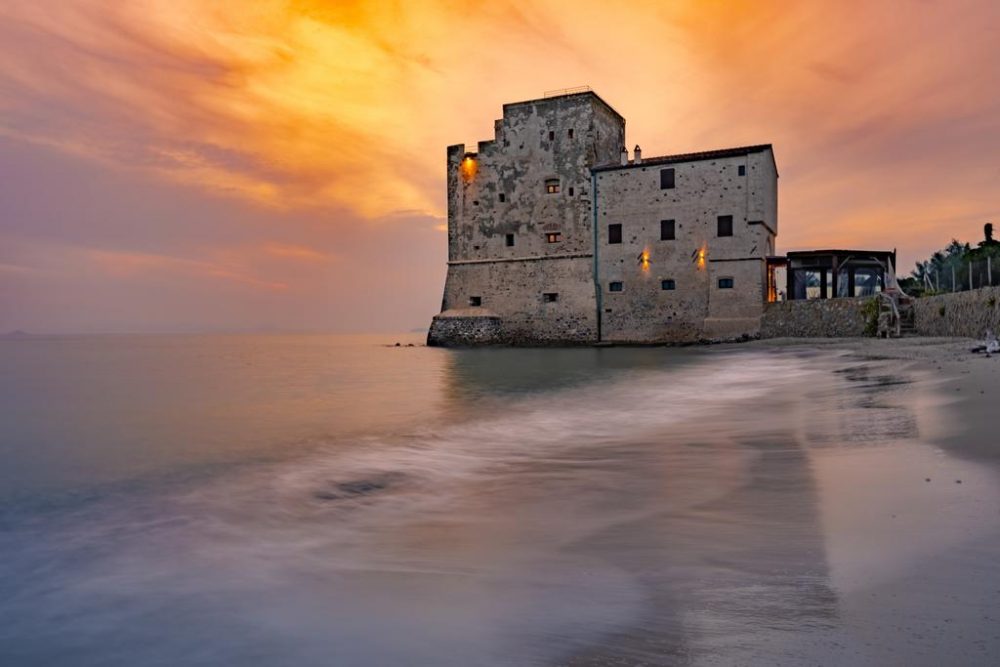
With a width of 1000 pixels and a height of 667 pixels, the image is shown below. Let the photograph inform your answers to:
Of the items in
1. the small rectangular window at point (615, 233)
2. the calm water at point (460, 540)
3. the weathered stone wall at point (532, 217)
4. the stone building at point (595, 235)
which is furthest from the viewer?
the weathered stone wall at point (532, 217)

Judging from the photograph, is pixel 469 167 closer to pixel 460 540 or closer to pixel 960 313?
pixel 960 313

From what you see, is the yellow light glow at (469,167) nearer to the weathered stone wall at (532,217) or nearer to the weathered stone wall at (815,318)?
the weathered stone wall at (532,217)

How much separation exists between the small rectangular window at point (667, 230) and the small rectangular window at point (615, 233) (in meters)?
2.44

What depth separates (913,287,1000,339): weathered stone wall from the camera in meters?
17.8

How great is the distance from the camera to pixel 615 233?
37.1 meters

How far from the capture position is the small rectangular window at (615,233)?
121 feet

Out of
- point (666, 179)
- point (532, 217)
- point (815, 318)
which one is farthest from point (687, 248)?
point (532, 217)

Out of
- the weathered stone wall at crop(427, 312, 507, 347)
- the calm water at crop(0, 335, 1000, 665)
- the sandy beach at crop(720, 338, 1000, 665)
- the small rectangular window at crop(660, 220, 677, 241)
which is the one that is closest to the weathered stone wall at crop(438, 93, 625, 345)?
the weathered stone wall at crop(427, 312, 507, 347)

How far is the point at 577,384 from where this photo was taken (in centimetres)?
1844

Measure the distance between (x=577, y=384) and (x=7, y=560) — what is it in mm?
14936

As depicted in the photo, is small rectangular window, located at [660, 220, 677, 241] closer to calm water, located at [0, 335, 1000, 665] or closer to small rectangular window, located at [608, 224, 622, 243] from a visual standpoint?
small rectangular window, located at [608, 224, 622, 243]

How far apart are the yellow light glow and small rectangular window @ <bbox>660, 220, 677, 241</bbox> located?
41.2 ft

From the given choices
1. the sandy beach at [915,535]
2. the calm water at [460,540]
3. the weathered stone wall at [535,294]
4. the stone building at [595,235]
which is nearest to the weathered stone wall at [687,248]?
the stone building at [595,235]

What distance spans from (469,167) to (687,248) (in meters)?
14.9
